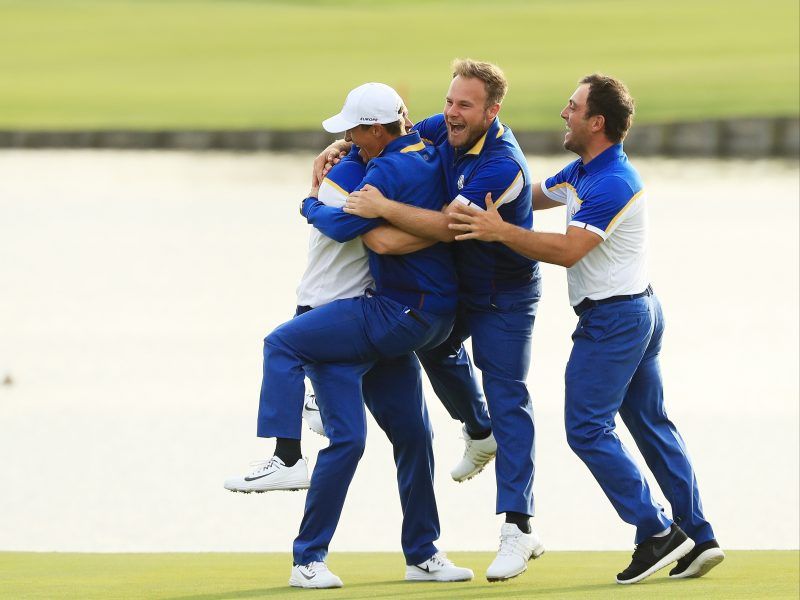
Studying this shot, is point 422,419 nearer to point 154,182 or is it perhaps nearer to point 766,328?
point 766,328

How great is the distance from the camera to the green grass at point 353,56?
34.5 m

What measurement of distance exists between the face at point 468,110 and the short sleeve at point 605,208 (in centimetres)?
48

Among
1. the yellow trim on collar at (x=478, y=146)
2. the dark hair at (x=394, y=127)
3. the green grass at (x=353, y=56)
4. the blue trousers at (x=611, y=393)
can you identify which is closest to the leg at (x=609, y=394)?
the blue trousers at (x=611, y=393)

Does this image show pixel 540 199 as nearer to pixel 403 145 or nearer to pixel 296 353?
pixel 403 145

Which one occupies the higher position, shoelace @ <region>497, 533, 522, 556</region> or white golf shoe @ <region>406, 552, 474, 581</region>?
shoelace @ <region>497, 533, 522, 556</region>

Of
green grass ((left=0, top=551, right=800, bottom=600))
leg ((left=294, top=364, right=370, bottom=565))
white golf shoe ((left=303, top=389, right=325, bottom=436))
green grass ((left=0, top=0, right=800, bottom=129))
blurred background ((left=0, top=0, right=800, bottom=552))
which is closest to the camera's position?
green grass ((left=0, top=551, right=800, bottom=600))

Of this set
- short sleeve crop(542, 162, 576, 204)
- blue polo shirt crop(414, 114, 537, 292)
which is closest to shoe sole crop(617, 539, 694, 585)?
blue polo shirt crop(414, 114, 537, 292)

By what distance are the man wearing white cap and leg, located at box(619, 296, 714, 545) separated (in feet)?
2.41

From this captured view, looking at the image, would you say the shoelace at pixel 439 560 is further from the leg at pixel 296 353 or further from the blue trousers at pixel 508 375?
the leg at pixel 296 353

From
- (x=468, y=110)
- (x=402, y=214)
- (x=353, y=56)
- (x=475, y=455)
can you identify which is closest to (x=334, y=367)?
(x=402, y=214)

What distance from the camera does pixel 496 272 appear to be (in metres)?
5.66

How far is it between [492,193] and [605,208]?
0.40m

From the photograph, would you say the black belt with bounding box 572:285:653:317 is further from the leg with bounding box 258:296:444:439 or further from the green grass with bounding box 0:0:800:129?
the green grass with bounding box 0:0:800:129

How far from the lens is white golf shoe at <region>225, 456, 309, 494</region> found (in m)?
5.41
